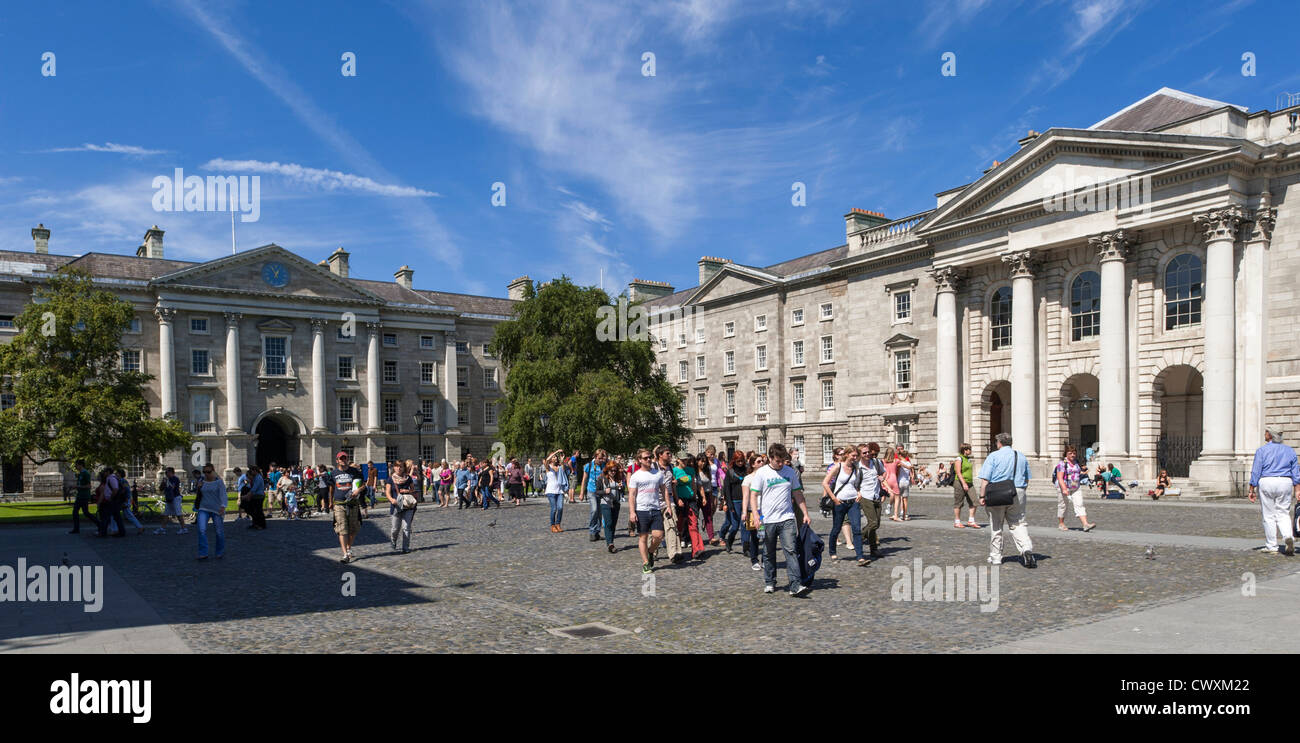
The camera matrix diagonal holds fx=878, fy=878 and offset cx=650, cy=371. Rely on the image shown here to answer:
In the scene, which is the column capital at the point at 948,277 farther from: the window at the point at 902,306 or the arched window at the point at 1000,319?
the window at the point at 902,306

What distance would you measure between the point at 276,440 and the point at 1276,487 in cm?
6090

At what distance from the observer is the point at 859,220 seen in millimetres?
51156

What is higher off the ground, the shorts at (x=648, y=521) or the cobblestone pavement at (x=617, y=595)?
the shorts at (x=648, y=521)

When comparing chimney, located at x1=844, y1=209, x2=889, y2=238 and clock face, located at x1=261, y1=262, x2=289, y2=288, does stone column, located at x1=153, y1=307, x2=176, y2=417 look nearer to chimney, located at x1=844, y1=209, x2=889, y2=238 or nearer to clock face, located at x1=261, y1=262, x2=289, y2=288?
clock face, located at x1=261, y1=262, x2=289, y2=288

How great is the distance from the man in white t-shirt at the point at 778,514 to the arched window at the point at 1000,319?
110 feet

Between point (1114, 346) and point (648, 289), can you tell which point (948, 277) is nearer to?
point (1114, 346)

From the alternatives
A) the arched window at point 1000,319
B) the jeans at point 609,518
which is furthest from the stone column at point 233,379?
the jeans at point 609,518

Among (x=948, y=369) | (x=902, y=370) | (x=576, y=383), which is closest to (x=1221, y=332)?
(x=948, y=369)

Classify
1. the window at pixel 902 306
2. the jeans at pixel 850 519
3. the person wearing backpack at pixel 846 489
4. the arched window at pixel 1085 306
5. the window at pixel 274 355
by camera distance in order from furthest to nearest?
1. the window at pixel 274 355
2. the window at pixel 902 306
3. the arched window at pixel 1085 306
4. the jeans at pixel 850 519
5. the person wearing backpack at pixel 846 489

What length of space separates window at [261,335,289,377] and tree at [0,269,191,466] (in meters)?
23.0

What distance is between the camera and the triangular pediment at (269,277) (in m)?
57.0

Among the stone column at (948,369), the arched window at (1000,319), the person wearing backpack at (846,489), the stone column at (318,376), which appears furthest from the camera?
the stone column at (318,376)

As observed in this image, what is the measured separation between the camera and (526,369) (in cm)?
4550
